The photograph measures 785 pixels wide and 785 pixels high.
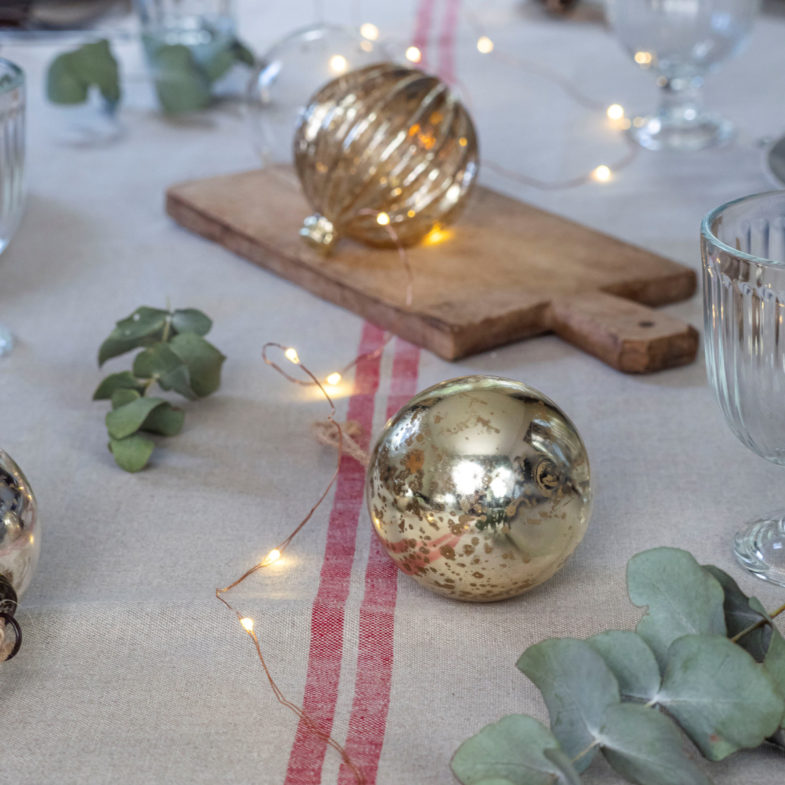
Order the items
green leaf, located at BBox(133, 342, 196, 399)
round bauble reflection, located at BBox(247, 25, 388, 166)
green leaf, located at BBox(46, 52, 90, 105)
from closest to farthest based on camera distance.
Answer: green leaf, located at BBox(133, 342, 196, 399), round bauble reflection, located at BBox(247, 25, 388, 166), green leaf, located at BBox(46, 52, 90, 105)

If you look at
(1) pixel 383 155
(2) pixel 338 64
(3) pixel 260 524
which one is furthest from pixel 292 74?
(3) pixel 260 524

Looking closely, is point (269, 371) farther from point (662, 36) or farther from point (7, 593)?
point (662, 36)

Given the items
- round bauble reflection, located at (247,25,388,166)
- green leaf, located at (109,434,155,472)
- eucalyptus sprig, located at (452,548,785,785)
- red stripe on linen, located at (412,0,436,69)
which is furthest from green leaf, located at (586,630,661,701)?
red stripe on linen, located at (412,0,436,69)

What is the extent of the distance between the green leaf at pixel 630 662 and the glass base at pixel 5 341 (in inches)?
15.0

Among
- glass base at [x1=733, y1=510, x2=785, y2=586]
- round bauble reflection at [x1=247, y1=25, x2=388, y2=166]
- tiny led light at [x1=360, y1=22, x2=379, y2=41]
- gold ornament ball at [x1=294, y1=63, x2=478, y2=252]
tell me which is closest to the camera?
glass base at [x1=733, y1=510, x2=785, y2=586]

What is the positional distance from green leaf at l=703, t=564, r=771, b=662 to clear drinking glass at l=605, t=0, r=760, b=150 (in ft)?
1.95

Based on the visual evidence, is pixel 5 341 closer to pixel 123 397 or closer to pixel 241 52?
pixel 123 397

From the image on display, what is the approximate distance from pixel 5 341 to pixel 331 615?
29 centimetres

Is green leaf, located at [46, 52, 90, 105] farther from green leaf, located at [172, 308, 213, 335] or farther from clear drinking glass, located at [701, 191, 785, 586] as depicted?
clear drinking glass, located at [701, 191, 785, 586]

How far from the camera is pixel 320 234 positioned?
0.63 metres

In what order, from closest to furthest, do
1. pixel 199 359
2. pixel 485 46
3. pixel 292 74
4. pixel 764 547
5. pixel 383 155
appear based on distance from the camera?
pixel 764 547 < pixel 199 359 < pixel 383 155 < pixel 292 74 < pixel 485 46

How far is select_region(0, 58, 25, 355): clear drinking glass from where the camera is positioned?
0.55 m

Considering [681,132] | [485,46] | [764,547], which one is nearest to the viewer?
[764,547]

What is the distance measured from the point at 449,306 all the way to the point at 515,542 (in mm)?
237
